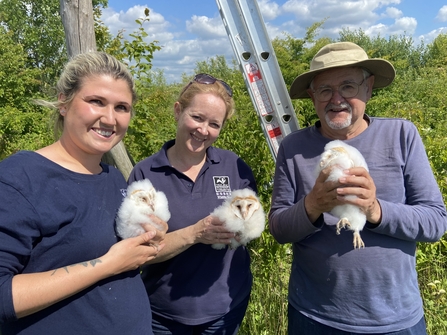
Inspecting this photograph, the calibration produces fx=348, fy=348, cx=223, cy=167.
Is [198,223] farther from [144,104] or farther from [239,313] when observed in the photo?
Answer: [144,104]

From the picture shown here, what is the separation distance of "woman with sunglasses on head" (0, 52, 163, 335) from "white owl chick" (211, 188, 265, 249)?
430 millimetres

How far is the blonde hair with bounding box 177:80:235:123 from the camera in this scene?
2.42 meters

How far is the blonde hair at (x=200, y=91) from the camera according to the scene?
7.94ft

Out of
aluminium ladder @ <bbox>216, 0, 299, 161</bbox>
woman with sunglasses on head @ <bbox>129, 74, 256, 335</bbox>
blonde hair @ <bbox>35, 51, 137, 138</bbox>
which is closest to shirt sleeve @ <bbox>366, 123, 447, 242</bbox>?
woman with sunglasses on head @ <bbox>129, 74, 256, 335</bbox>

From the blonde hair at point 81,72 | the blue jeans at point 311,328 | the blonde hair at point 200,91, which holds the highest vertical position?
the blonde hair at point 81,72

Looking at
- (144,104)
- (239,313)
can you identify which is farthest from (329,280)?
(144,104)

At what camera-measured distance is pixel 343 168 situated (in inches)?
70.4

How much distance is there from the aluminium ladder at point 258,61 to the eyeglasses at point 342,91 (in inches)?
33.6

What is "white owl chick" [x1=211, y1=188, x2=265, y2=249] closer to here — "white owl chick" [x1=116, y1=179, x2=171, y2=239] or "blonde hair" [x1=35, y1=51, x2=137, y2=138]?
"white owl chick" [x1=116, y1=179, x2=171, y2=239]

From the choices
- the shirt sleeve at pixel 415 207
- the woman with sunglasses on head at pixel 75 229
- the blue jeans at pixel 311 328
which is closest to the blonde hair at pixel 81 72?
the woman with sunglasses on head at pixel 75 229

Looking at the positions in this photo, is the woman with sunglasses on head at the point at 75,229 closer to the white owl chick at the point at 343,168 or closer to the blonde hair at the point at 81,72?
the blonde hair at the point at 81,72

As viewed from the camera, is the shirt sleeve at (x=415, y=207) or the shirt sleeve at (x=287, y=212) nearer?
the shirt sleeve at (x=415, y=207)

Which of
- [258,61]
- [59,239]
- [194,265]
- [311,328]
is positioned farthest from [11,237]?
[258,61]

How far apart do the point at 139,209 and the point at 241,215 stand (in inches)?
26.2
